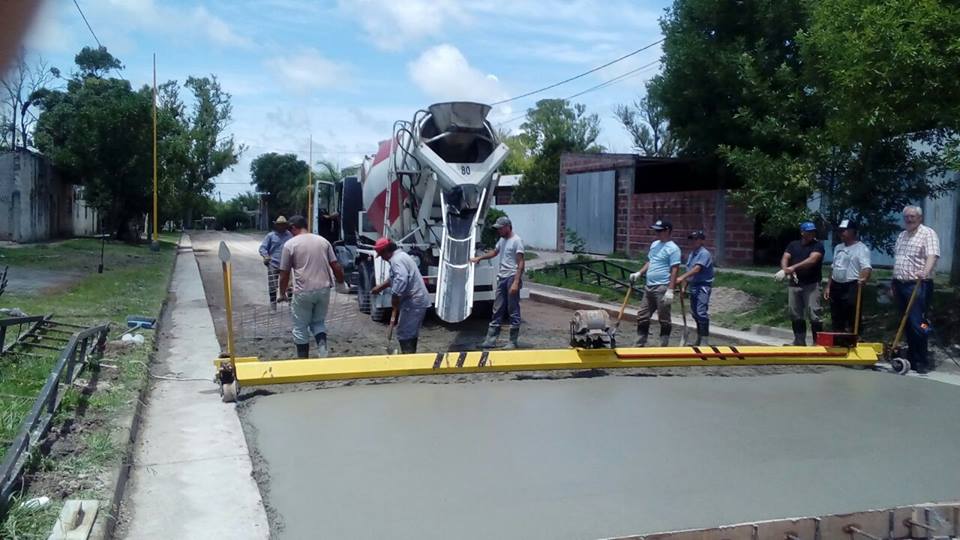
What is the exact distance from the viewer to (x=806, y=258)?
1055 centimetres

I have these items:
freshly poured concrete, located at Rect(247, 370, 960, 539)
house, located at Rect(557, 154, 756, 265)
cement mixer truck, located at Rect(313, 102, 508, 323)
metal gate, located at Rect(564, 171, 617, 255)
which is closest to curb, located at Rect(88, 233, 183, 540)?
freshly poured concrete, located at Rect(247, 370, 960, 539)

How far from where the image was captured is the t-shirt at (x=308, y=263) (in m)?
8.98

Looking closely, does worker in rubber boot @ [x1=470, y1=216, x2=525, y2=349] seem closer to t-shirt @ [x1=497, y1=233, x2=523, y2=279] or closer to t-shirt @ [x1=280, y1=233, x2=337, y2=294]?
t-shirt @ [x1=497, y1=233, x2=523, y2=279]

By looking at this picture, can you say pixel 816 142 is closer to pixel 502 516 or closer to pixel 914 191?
pixel 914 191

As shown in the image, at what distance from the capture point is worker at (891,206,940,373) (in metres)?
9.45

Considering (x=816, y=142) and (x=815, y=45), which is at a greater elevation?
(x=815, y=45)

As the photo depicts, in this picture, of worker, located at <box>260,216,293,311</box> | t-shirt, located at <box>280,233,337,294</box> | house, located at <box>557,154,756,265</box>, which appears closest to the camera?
t-shirt, located at <box>280,233,337,294</box>

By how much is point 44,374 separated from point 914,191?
1155cm

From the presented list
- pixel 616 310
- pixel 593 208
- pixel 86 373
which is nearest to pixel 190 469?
pixel 86 373

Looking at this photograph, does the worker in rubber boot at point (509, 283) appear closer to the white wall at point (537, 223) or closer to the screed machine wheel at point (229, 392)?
the screed machine wheel at point (229, 392)

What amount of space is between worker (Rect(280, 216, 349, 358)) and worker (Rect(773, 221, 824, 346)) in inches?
218

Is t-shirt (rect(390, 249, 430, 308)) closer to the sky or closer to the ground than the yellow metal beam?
closer to the sky

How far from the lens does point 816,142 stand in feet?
43.5

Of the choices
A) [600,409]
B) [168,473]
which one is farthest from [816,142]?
[168,473]
